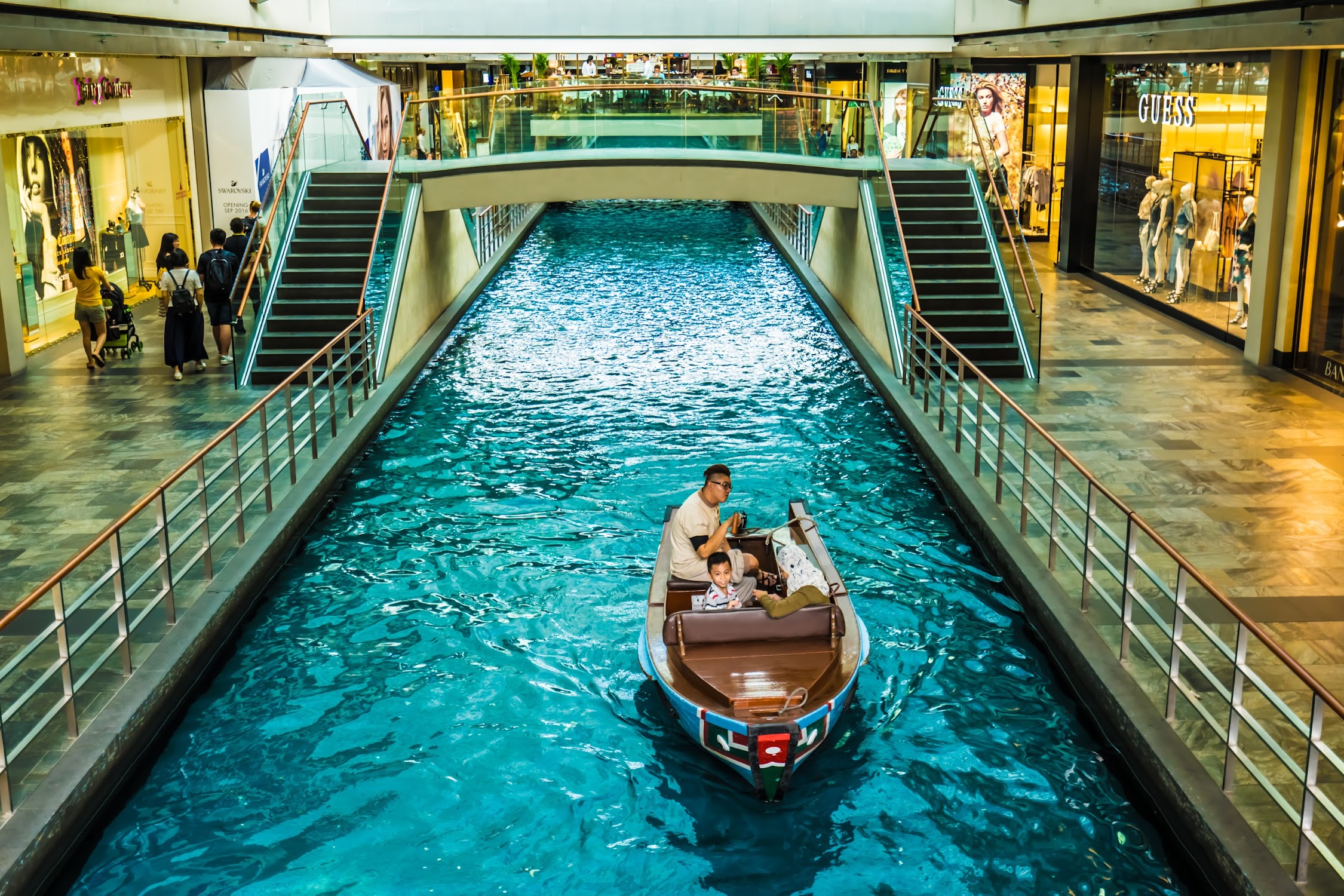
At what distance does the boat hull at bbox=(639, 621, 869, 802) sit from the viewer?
281 inches

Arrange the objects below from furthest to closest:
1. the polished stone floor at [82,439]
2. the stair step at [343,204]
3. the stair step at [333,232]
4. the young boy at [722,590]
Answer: the stair step at [343,204] < the stair step at [333,232] < the polished stone floor at [82,439] < the young boy at [722,590]

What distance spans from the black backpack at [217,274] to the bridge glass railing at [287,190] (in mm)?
160

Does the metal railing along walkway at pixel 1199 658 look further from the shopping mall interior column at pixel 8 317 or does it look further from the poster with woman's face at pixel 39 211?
the poster with woman's face at pixel 39 211

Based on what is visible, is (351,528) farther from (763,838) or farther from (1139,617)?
(1139,617)

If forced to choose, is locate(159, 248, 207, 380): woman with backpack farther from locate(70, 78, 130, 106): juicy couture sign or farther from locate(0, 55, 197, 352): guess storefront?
locate(70, 78, 130, 106): juicy couture sign

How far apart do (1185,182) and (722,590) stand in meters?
13.7

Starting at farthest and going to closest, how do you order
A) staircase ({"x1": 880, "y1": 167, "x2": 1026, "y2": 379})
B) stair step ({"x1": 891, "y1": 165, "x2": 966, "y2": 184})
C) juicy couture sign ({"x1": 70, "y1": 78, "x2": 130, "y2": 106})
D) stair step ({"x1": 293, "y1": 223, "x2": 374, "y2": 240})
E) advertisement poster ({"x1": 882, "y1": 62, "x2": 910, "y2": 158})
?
advertisement poster ({"x1": 882, "y1": 62, "x2": 910, "y2": 158})
stair step ({"x1": 891, "y1": 165, "x2": 966, "y2": 184})
stair step ({"x1": 293, "y1": 223, "x2": 374, "y2": 240})
juicy couture sign ({"x1": 70, "y1": 78, "x2": 130, "y2": 106})
staircase ({"x1": 880, "y1": 167, "x2": 1026, "y2": 379})

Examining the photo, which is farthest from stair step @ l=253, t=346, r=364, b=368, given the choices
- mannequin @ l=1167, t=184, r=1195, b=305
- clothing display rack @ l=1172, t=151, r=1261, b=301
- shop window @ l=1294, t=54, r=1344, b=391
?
mannequin @ l=1167, t=184, r=1195, b=305

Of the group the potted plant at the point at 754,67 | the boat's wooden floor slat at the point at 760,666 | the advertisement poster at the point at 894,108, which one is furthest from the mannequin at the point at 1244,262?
the potted plant at the point at 754,67

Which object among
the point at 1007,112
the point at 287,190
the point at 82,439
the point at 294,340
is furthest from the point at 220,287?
the point at 1007,112

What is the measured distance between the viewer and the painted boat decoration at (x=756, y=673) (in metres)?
7.24

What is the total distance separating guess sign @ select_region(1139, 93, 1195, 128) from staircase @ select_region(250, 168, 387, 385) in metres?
11.7

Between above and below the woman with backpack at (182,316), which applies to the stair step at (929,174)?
above

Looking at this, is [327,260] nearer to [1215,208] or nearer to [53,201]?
[53,201]
